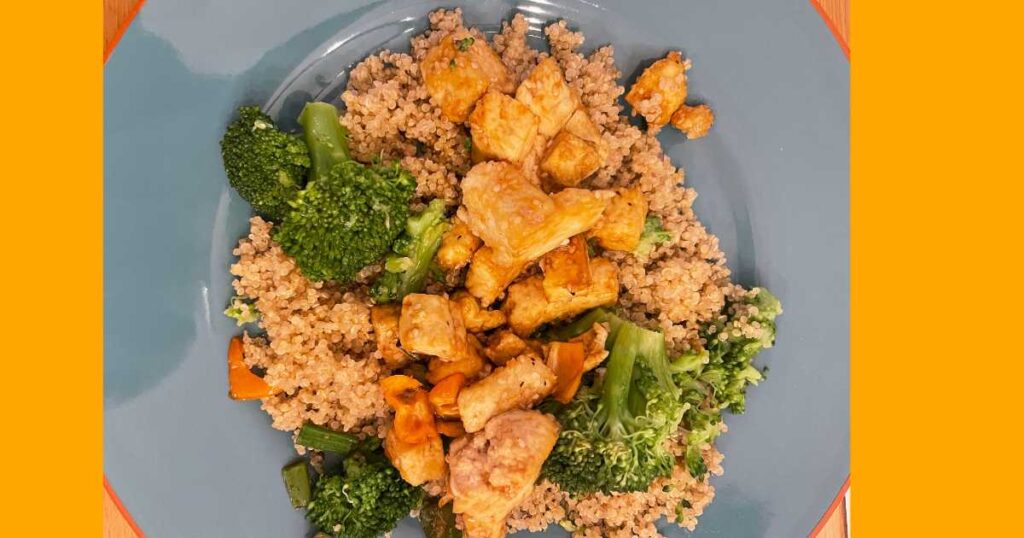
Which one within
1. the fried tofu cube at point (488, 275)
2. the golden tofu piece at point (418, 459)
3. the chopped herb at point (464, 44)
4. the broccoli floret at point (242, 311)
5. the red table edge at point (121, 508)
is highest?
the chopped herb at point (464, 44)

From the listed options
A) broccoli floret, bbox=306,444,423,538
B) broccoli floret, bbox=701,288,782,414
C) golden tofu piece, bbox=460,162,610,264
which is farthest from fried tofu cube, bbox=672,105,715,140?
broccoli floret, bbox=306,444,423,538

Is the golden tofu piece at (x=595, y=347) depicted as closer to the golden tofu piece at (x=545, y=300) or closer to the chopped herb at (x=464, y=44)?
the golden tofu piece at (x=545, y=300)

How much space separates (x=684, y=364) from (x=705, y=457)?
0.43 meters

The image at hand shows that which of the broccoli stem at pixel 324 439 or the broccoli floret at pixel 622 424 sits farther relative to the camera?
the broccoli stem at pixel 324 439

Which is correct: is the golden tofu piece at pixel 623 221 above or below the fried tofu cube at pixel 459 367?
above

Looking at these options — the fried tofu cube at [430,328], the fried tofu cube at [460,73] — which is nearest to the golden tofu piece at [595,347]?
the fried tofu cube at [430,328]

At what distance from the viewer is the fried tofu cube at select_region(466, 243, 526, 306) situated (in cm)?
231

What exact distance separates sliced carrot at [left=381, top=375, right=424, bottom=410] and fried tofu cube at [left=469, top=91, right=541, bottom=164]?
2.78 ft

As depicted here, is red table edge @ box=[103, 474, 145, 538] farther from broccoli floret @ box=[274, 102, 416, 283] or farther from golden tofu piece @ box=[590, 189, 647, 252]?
golden tofu piece @ box=[590, 189, 647, 252]

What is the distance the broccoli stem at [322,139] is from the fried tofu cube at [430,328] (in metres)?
0.55

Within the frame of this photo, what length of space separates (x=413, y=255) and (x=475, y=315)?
308mm

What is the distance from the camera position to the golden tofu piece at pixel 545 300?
236 centimetres

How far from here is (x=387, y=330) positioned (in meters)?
2.33

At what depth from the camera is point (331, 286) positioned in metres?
2.42
